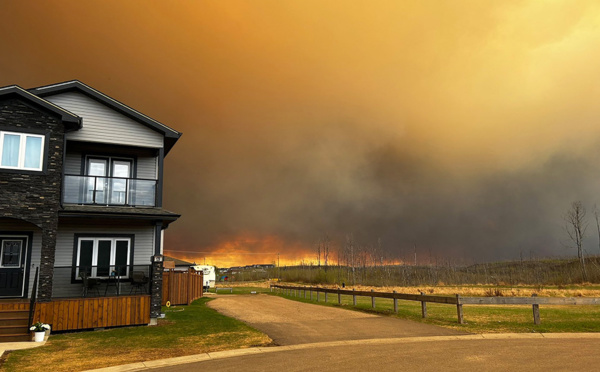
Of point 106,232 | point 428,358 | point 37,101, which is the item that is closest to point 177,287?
point 106,232

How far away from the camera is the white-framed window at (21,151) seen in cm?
1538

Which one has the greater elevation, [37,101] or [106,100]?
[106,100]

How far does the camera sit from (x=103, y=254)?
1847 centimetres

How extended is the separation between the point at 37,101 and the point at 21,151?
194cm

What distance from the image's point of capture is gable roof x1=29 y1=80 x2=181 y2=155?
17847 millimetres

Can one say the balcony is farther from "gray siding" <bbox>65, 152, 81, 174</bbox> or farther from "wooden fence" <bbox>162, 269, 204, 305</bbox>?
"wooden fence" <bbox>162, 269, 204, 305</bbox>

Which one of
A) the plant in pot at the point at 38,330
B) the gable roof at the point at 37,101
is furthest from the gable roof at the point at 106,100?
the plant in pot at the point at 38,330

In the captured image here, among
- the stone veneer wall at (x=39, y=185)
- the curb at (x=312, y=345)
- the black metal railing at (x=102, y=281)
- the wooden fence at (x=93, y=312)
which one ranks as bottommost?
the curb at (x=312, y=345)

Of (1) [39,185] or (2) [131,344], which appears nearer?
(2) [131,344]

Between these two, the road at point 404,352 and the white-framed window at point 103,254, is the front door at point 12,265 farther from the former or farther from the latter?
the road at point 404,352

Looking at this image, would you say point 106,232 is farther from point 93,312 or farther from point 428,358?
point 428,358


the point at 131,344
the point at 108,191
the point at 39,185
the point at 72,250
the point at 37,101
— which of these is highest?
the point at 37,101

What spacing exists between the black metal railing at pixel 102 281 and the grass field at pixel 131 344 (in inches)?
86.4

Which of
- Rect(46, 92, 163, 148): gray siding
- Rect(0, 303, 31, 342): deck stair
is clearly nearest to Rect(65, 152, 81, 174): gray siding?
Rect(46, 92, 163, 148): gray siding
